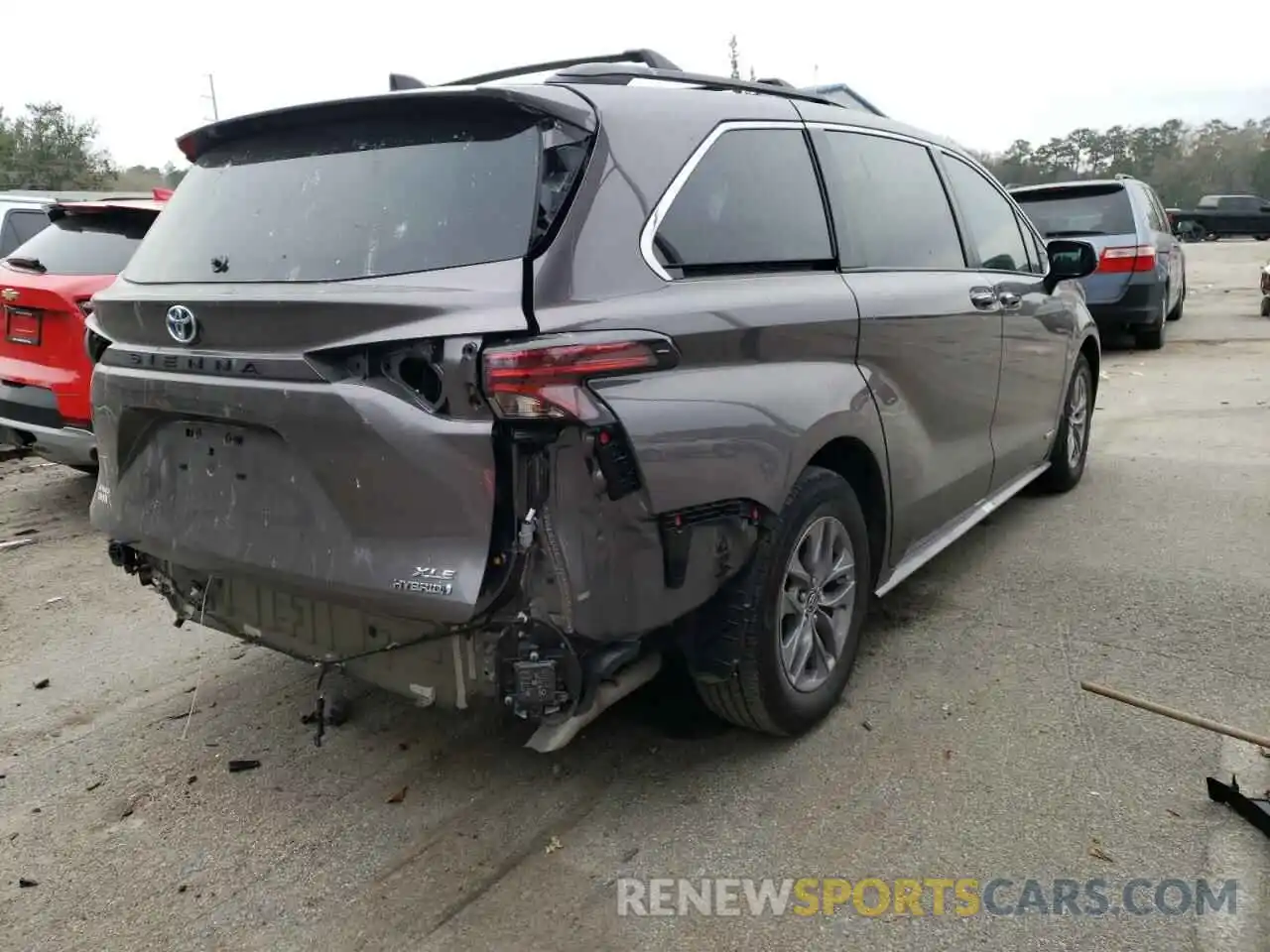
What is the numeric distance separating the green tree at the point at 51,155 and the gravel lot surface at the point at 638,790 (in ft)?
112

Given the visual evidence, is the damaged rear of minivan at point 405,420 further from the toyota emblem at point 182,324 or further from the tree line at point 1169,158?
the tree line at point 1169,158

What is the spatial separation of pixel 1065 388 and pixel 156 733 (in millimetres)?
4587

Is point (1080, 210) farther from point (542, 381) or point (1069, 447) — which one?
point (542, 381)


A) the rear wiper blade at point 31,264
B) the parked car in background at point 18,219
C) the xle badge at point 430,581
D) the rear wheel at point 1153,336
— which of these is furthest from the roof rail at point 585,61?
the rear wheel at point 1153,336

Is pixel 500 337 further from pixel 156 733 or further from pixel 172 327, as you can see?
pixel 156 733

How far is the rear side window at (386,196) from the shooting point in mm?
2418

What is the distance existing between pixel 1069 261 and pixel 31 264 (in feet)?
18.5

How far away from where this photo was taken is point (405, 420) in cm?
227

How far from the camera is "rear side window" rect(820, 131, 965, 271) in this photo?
3410 millimetres

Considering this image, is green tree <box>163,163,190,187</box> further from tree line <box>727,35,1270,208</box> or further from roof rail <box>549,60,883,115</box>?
tree line <box>727,35,1270,208</box>

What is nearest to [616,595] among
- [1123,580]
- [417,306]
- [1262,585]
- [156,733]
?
[417,306]

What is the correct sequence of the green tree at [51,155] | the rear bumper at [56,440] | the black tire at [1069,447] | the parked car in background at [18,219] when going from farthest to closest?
the green tree at [51,155], the parked car in background at [18,219], the black tire at [1069,447], the rear bumper at [56,440]

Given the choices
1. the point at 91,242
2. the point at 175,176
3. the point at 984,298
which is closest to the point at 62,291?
the point at 91,242

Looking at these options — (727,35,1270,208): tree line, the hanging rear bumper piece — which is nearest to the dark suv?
the hanging rear bumper piece
